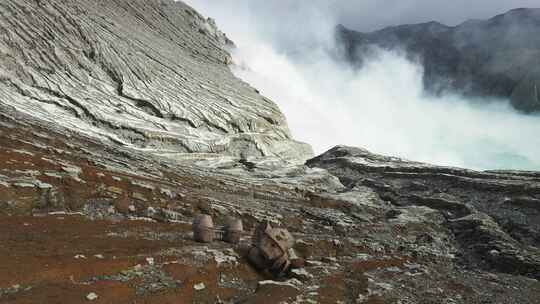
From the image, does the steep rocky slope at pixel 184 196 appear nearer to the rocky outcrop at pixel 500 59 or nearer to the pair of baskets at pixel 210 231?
the pair of baskets at pixel 210 231

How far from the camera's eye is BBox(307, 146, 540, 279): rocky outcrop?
47094 mm

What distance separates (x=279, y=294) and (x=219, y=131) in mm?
75086

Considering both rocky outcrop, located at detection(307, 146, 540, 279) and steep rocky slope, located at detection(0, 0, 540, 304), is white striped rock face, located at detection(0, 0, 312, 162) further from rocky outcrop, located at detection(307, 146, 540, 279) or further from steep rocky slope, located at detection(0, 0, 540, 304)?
rocky outcrop, located at detection(307, 146, 540, 279)

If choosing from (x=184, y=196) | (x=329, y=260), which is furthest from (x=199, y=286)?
(x=184, y=196)

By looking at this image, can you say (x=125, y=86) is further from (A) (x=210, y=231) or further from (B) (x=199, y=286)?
(B) (x=199, y=286)

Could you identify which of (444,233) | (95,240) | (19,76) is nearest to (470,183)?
(444,233)

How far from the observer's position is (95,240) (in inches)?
1111

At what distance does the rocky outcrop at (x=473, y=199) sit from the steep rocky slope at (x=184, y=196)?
34cm

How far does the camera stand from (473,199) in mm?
75062

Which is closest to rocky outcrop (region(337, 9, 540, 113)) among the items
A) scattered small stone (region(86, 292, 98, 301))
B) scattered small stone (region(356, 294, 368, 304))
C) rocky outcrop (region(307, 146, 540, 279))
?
rocky outcrop (region(307, 146, 540, 279))

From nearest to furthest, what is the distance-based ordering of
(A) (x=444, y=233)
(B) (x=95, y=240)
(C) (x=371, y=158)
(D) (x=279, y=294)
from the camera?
1. (D) (x=279, y=294)
2. (B) (x=95, y=240)
3. (A) (x=444, y=233)
4. (C) (x=371, y=158)

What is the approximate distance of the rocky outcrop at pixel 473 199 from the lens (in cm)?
4709

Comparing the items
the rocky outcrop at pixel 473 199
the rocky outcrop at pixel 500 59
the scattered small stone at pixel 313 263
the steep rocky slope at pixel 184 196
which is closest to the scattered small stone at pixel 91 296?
the steep rocky slope at pixel 184 196

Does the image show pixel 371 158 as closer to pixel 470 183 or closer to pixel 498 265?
pixel 470 183
